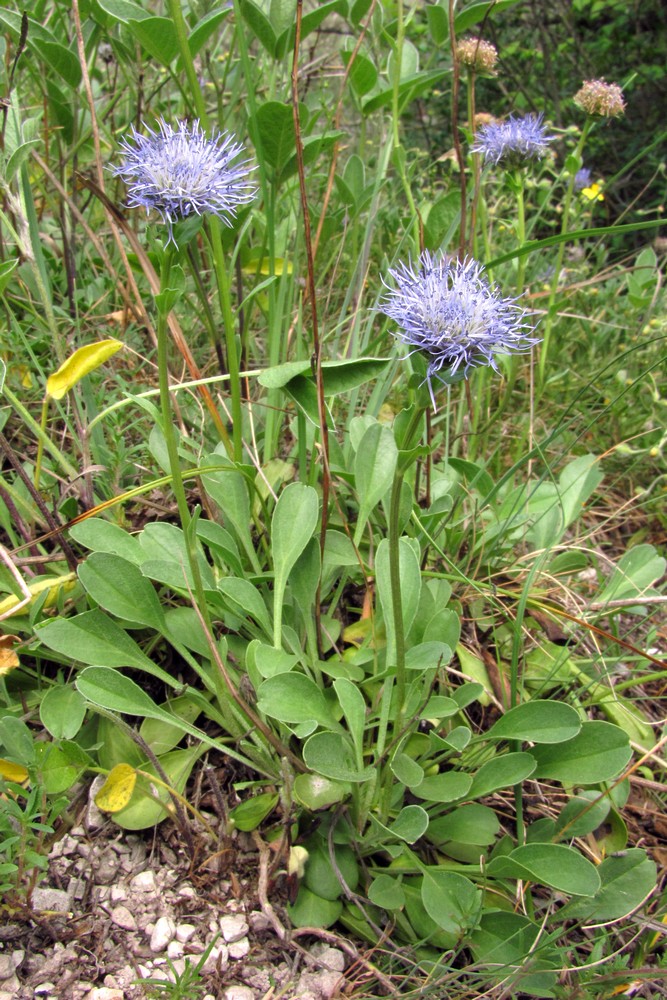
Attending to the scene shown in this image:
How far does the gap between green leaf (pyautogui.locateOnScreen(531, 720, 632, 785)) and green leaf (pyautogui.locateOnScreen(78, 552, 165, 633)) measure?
0.65 meters

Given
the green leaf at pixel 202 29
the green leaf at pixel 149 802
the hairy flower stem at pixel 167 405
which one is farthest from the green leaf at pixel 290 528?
the green leaf at pixel 202 29

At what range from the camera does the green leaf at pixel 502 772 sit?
1.14 m

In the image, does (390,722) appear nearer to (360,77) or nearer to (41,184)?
(360,77)

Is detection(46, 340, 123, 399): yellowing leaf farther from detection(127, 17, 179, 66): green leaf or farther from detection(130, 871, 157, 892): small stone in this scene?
detection(130, 871, 157, 892): small stone

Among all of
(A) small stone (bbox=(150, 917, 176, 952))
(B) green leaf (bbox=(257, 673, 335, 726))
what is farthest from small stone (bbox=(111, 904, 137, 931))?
(B) green leaf (bbox=(257, 673, 335, 726))

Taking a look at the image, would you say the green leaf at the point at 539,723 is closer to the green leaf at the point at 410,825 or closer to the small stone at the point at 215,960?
the green leaf at the point at 410,825

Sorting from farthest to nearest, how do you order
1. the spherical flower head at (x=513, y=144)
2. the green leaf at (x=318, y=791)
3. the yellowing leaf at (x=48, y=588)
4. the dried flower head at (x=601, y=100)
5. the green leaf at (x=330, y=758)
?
the dried flower head at (x=601, y=100) < the spherical flower head at (x=513, y=144) < the yellowing leaf at (x=48, y=588) < the green leaf at (x=318, y=791) < the green leaf at (x=330, y=758)

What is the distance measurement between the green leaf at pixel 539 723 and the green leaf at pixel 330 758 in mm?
231

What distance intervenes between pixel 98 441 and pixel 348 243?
1091 millimetres

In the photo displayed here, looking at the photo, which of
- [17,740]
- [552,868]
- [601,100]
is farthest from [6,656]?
[601,100]

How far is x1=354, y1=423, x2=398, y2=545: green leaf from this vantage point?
1.38 metres

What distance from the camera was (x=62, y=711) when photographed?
121 cm

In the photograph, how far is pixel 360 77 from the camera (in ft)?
5.53

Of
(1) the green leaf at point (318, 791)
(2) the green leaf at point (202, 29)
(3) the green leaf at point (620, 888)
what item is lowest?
(3) the green leaf at point (620, 888)
